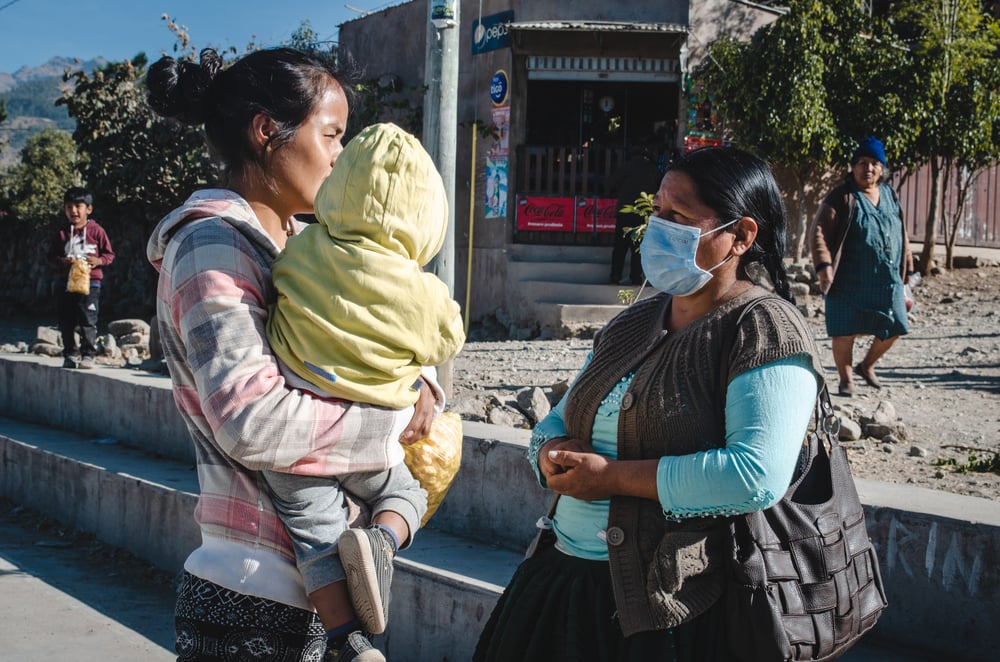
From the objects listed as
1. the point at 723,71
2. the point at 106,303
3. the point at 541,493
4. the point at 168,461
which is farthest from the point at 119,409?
the point at 106,303

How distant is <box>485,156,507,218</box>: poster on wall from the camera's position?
45.9ft

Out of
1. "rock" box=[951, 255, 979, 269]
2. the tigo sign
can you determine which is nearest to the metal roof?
the tigo sign

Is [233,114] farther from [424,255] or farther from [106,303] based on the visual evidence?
[106,303]

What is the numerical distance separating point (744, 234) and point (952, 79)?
43.2 ft

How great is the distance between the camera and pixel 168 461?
642 centimetres

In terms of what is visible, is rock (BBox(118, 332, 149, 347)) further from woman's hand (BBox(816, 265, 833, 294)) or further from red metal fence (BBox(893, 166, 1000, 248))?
red metal fence (BBox(893, 166, 1000, 248))

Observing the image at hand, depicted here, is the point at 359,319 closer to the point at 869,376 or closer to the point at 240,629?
the point at 240,629

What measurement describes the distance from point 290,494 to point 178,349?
324 millimetres

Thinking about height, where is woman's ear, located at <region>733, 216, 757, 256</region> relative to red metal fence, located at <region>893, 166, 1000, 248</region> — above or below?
below

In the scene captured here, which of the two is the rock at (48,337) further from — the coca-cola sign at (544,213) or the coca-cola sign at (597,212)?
the coca-cola sign at (597,212)

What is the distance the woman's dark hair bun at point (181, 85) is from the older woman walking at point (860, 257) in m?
5.18

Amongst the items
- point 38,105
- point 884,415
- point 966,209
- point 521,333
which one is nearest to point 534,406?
point 884,415

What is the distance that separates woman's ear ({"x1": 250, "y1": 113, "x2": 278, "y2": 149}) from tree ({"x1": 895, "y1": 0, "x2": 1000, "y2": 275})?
13016 millimetres

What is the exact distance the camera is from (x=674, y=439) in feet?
6.42
